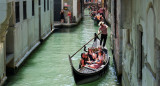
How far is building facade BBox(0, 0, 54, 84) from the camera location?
27.6 ft

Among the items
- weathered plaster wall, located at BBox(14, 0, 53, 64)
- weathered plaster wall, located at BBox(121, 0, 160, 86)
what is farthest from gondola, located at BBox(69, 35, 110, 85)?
weathered plaster wall, located at BBox(14, 0, 53, 64)

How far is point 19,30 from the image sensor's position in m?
11.3

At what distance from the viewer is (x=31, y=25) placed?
13898 mm

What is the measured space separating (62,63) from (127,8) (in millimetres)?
5968

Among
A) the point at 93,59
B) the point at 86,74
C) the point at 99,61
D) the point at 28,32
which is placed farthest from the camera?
the point at 28,32

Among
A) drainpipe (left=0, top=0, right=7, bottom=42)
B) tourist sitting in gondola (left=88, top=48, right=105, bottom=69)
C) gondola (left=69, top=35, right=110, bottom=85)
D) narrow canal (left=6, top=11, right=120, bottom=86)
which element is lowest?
narrow canal (left=6, top=11, right=120, bottom=86)

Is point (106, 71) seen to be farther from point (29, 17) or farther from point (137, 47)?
point (137, 47)

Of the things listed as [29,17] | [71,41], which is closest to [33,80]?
[29,17]

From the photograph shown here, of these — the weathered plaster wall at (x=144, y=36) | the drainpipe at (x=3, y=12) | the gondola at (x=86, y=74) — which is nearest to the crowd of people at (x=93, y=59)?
the gondola at (x=86, y=74)

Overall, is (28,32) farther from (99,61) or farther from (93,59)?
(99,61)

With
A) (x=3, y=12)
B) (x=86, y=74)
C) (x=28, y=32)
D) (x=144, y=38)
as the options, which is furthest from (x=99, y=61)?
(x=144, y=38)

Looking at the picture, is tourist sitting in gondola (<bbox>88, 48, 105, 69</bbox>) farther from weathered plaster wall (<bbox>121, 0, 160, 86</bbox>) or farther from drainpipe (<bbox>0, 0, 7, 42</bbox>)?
drainpipe (<bbox>0, 0, 7, 42</bbox>)

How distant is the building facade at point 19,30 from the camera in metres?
8.41

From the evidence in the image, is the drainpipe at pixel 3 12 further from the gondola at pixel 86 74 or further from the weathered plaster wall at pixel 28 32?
the weathered plaster wall at pixel 28 32
